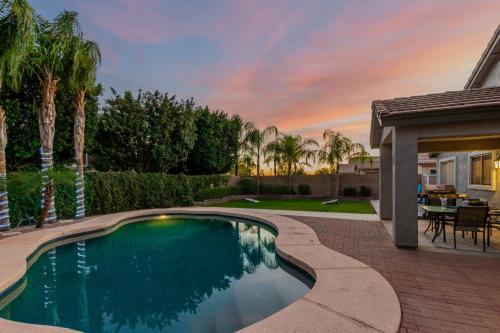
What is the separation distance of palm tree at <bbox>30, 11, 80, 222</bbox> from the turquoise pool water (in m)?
4.91

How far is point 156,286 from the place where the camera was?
6.35 meters

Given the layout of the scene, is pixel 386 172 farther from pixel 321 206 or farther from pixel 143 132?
pixel 143 132

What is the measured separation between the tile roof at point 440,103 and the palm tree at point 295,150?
1562cm

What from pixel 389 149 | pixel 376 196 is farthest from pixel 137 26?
pixel 376 196

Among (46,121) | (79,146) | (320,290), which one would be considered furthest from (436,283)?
(79,146)

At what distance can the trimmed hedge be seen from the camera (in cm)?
1084

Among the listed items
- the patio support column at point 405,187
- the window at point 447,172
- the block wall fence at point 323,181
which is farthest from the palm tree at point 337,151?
the patio support column at point 405,187

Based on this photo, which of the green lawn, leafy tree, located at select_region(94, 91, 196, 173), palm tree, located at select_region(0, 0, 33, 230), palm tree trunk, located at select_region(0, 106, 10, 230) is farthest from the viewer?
leafy tree, located at select_region(94, 91, 196, 173)

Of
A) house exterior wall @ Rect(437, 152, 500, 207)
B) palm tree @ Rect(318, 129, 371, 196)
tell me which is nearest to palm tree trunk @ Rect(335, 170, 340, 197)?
palm tree @ Rect(318, 129, 371, 196)

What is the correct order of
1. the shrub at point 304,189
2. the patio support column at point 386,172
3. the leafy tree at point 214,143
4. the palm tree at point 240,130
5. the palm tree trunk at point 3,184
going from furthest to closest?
the palm tree at point 240,130 < the shrub at point 304,189 < the leafy tree at point 214,143 < the patio support column at point 386,172 < the palm tree trunk at point 3,184

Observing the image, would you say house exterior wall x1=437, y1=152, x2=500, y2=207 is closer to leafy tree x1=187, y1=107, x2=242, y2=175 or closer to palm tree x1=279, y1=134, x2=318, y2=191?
palm tree x1=279, y1=134, x2=318, y2=191

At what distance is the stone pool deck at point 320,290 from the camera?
140 inches

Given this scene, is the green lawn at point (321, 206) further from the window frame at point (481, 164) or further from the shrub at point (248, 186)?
the shrub at point (248, 186)

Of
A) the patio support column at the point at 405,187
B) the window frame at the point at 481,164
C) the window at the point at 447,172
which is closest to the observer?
the patio support column at the point at 405,187
